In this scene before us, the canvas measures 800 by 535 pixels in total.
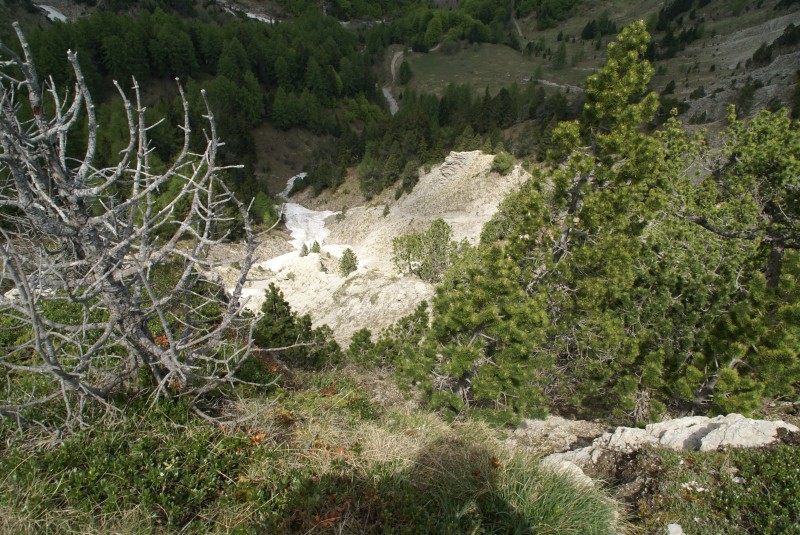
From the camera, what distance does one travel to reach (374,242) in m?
36.2

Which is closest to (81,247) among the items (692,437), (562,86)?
(692,437)

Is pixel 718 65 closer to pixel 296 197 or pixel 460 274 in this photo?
pixel 296 197

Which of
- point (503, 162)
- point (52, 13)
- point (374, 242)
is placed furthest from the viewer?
point (52, 13)

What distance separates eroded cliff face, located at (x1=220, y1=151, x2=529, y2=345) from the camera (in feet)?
63.8

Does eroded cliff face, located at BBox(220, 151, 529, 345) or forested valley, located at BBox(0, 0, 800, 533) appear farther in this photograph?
eroded cliff face, located at BBox(220, 151, 529, 345)

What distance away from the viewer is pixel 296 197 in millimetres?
54469

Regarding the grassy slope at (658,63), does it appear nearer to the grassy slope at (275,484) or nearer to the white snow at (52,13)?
the grassy slope at (275,484)

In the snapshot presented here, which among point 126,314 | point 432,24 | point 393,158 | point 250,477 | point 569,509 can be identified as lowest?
point 393,158

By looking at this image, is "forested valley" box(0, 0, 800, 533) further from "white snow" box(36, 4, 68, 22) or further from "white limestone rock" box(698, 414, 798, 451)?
"white snow" box(36, 4, 68, 22)

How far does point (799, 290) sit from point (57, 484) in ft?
33.1

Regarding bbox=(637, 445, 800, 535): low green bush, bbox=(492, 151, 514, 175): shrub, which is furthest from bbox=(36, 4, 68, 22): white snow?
bbox=(637, 445, 800, 535): low green bush

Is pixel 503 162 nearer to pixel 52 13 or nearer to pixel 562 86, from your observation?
pixel 562 86

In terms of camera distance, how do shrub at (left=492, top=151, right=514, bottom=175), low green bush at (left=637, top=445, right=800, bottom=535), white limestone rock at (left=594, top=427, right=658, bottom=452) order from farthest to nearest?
shrub at (left=492, top=151, right=514, bottom=175) → white limestone rock at (left=594, top=427, right=658, bottom=452) → low green bush at (left=637, top=445, right=800, bottom=535)

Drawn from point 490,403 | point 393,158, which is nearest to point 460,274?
point 490,403
